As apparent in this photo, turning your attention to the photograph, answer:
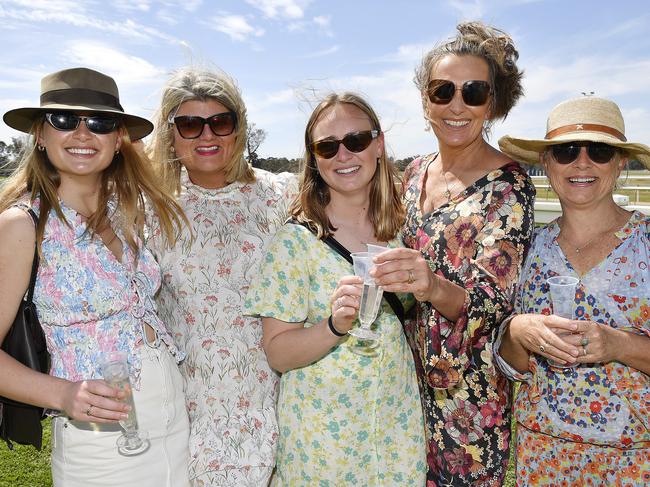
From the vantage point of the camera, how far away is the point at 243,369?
3.05 metres

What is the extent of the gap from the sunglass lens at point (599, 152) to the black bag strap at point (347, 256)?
3.88ft

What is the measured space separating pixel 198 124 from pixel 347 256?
1252mm

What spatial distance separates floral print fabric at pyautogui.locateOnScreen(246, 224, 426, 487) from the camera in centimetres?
266

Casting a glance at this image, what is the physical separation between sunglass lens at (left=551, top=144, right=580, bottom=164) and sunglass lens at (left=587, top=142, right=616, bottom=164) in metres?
0.06

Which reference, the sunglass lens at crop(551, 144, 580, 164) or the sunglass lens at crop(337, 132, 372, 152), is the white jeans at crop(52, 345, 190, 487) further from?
the sunglass lens at crop(551, 144, 580, 164)

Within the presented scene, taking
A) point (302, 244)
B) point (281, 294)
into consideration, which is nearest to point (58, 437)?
point (281, 294)

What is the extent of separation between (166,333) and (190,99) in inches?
53.8

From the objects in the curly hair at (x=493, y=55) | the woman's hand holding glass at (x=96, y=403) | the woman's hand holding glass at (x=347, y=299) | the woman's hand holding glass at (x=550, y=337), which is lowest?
the woman's hand holding glass at (x=96, y=403)

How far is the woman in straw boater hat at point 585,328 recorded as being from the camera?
2.48 m

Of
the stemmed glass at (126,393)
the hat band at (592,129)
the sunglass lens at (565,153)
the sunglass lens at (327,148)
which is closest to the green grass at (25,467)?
the stemmed glass at (126,393)

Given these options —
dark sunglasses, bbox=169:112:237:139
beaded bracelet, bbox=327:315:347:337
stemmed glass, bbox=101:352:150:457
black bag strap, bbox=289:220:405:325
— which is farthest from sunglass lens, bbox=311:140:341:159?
stemmed glass, bbox=101:352:150:457

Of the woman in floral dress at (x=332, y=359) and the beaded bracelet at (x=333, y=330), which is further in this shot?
the woman in floral dress at (x=332, y=359)

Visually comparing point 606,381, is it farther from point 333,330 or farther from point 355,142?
point 355,142

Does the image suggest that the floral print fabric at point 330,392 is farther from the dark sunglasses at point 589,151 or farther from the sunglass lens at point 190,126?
the dark sunglasses at point 589,151
